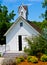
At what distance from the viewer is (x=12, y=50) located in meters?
33.6

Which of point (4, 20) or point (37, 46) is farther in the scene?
point (4, 20)

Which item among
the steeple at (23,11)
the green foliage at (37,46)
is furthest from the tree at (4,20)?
the green foliage at (37,46)

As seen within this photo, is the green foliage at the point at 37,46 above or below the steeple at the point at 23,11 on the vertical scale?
below

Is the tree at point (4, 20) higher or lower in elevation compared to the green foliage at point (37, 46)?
higher

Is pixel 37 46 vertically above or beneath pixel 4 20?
beneath

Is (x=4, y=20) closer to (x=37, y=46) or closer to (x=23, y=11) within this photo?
(x=23, y=11)

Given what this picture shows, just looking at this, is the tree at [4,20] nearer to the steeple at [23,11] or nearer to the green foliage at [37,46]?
the steeple at [23,11]

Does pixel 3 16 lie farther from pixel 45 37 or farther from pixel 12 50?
pixel 45 37

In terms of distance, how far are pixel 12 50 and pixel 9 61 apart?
14.1 m

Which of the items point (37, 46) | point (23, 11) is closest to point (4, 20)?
point (23, 11)

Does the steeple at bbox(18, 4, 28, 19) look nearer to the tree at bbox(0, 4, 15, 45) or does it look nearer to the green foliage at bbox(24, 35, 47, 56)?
the tree at bbox(0, 4, 15, 45)

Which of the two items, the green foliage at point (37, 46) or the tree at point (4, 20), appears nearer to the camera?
the green foliage at point (37, 46)

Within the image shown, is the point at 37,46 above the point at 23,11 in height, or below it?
below

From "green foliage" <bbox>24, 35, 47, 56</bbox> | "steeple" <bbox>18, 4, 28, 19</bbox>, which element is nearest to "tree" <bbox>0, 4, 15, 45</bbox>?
"steeple" <bbox>18, 4, 28, 19</bbox>
